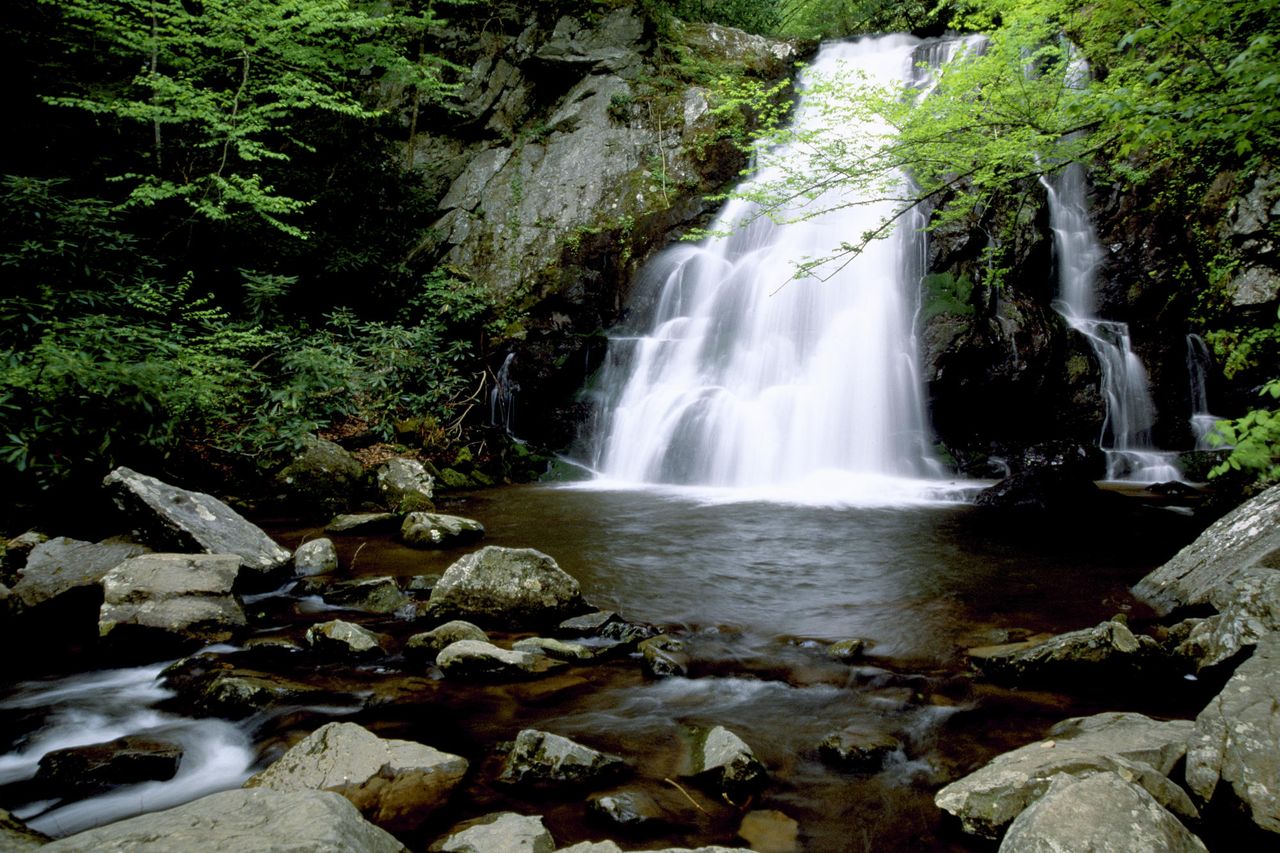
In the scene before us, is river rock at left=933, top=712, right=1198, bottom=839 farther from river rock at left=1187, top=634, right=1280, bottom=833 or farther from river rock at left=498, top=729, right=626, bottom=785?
river rock at left=498, top=729, right=626, bottom=785

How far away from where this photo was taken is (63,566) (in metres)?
4.84

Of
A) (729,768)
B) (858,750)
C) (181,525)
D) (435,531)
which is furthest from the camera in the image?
(435,531)

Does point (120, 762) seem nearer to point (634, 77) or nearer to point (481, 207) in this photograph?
point (481, 207)

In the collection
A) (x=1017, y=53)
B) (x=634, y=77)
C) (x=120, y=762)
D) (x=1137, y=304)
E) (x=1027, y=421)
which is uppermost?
(x=634, y=77)

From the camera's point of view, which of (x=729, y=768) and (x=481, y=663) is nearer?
(x=729, y=768)

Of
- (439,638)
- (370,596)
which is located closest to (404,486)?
(370,596)

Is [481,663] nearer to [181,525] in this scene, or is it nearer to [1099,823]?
[1099,823]

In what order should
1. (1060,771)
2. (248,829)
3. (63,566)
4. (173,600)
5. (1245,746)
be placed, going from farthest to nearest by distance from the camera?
(63,566) → (173,600) → (1060,771) → (1245,746) → (248,829)

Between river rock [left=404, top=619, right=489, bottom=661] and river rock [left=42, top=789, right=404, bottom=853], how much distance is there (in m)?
1.94

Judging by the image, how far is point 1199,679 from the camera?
3473 mm

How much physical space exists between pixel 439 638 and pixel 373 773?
5.07 ft

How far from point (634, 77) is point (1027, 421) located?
12382mm

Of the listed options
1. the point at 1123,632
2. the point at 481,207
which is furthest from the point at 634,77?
the point at 1123,632

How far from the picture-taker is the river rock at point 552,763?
2693mm
